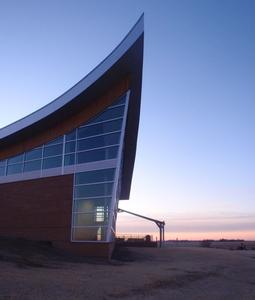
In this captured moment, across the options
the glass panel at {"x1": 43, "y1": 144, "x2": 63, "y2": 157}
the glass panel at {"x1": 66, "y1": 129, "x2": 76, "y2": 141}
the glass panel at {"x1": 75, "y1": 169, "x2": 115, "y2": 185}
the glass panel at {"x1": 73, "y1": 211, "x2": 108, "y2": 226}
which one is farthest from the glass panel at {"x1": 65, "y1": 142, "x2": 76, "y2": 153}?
the glass panel at {"x1": 73, "y1": 211, "x2": 108, "y2": 226}

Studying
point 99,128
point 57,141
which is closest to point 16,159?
point 57,141

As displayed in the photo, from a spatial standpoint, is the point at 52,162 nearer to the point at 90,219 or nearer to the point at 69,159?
the point at 69,159

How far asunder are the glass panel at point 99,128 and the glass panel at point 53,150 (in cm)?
181

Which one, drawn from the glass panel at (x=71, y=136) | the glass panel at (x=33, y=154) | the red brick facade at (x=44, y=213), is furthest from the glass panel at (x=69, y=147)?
the glass panel at (x=33, y=154)

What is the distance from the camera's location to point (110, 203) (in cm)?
2416

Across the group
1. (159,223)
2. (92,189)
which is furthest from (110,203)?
(159,223)

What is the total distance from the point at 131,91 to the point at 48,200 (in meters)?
8.74

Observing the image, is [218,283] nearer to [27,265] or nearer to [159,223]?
[27,265]

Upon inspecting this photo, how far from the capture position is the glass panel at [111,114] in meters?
26.5

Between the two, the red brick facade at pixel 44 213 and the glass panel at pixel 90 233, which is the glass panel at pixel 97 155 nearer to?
the red brick facade at pixel 44 213

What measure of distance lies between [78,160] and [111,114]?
358 centimetres

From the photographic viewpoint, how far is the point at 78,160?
26.6 metres

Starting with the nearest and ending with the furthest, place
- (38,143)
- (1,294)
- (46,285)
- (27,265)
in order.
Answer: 1. (1,294)
2. (46,285)
3. (27,265)
4. (38,143)

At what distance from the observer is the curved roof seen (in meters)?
24.4
